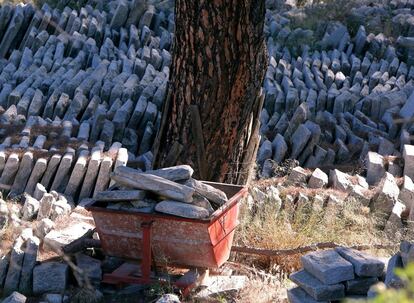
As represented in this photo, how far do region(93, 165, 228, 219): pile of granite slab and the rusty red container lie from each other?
58mm

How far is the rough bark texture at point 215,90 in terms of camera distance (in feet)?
21.1

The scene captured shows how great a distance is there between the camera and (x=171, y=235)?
5387 mm

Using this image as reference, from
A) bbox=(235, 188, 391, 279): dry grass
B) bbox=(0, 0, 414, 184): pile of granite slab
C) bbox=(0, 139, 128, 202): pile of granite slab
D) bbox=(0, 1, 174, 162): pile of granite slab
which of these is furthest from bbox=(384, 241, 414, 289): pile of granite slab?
bbox=(0, 1, 174, 162): pile of granite slab

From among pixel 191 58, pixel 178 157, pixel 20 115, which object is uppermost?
pixel 191 58

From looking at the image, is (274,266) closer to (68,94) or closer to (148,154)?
(148,154)

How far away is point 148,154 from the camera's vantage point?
359 inches

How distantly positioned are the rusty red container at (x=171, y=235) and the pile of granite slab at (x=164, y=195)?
58 mm

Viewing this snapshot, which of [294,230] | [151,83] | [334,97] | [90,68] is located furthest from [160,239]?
[90,68]

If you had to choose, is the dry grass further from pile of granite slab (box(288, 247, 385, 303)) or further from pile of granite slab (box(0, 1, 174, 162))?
pile of granite slab (box(0, 1, 174, 162))

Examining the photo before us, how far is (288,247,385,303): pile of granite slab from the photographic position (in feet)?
16.3

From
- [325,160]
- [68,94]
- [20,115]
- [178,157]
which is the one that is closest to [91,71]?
[68,94]

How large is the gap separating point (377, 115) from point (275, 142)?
1925 mm

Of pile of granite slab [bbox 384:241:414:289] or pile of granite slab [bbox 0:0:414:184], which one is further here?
pile of granite slab [bbox 0:0:414:184]

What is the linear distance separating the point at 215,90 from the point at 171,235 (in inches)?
63.6
